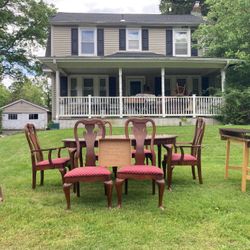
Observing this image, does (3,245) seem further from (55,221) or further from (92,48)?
(92,48)

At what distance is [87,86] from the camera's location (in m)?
20.4

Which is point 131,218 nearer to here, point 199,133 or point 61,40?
point 199,133

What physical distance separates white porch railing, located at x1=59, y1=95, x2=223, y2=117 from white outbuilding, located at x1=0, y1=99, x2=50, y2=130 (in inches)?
821

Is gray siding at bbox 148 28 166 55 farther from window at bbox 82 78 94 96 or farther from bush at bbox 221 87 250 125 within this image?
bush at bbox 221 87 250 125

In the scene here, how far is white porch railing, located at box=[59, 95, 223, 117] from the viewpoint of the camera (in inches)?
682

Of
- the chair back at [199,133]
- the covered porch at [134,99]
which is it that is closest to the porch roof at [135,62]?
the covered porch at [134,99]

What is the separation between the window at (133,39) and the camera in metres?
20.9

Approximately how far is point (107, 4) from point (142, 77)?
543 inches

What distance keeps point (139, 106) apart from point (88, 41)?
565cm

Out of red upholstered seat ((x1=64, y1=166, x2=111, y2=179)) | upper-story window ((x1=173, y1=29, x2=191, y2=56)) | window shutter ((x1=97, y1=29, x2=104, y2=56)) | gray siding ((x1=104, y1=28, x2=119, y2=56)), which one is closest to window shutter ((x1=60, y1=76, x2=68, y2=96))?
window shutter ((x1=97, y1=29, x2=104, y2=56))

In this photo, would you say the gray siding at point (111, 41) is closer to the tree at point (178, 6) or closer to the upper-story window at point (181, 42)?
the upper-story window at point (181, 42)

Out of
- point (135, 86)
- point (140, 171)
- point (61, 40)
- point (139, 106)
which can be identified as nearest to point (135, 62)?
point (139, 106)

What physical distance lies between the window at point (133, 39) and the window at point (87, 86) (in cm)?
288

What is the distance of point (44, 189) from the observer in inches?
237
